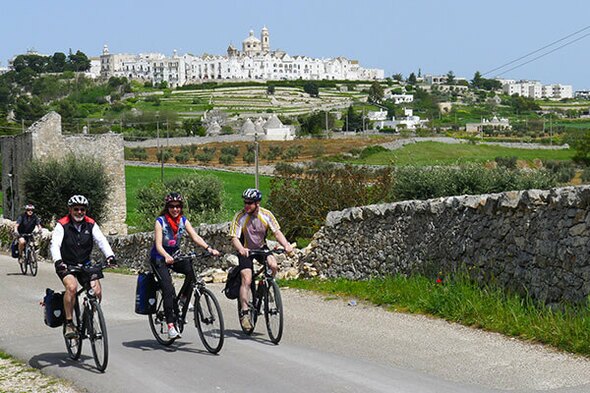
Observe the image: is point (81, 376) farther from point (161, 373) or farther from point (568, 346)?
→ point (568, 346)

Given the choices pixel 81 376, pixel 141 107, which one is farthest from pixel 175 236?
pixel 141 107

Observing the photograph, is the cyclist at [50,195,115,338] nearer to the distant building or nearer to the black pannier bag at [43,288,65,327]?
the black pannier bag at [43,288,65,327]

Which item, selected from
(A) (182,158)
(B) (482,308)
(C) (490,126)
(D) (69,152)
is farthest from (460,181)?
(C) (490,126)

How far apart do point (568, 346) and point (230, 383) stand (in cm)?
348

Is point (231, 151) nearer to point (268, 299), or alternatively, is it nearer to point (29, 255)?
point (29, 255)

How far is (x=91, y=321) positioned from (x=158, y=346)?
1.38m

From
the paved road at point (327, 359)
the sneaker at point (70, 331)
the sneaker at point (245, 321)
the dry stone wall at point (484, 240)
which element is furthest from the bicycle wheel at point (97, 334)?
the dry stone wall at point (484, 240)

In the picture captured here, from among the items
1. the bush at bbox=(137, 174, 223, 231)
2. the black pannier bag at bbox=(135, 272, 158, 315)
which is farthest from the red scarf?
the bush at bbox=(137, 174, 223, 231)

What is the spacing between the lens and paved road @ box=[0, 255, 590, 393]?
8352 millimetres

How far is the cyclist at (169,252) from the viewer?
10008 mm

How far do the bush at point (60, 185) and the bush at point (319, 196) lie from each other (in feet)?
62.9

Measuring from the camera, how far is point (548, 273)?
35.8 ft

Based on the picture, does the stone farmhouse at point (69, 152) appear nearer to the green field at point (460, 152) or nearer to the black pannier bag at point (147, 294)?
the green field at point (460, 152)

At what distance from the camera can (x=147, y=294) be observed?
10.2 meters
